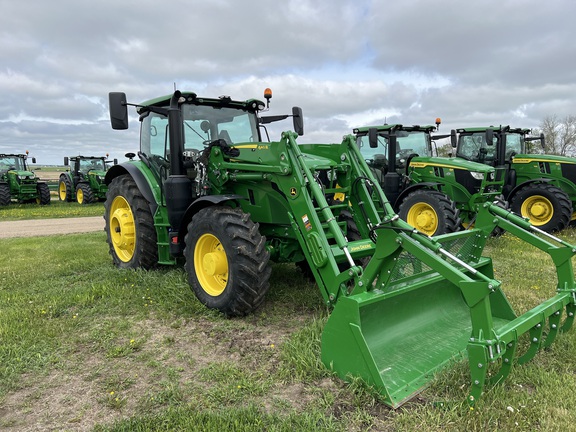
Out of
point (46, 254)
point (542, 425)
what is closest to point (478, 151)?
point (542, 425)

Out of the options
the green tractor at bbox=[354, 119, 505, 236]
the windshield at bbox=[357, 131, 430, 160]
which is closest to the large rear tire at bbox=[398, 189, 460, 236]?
the green tractor at bbox=[354, 119, 505, 236]

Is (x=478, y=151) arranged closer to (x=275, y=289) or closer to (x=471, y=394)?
(x=275, y=289)

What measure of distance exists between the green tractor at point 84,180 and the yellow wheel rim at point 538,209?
16.6 m

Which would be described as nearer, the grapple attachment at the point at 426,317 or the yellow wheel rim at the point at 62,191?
the grapple attachment at the point at 426,317

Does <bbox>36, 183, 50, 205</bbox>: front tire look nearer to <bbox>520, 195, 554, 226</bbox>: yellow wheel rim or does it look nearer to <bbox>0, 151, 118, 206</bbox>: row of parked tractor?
<bbox>0, 151, 118, 206</bbox>: row of parked tractor

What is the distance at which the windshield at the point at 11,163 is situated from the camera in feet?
62.2

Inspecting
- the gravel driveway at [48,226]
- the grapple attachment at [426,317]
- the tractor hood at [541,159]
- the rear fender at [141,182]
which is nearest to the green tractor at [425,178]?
the tractor hood at [541,159]

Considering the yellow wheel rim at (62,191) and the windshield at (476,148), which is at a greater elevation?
the windshield at (476,148)

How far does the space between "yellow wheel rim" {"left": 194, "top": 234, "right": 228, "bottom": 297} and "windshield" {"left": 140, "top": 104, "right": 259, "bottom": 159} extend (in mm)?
1368

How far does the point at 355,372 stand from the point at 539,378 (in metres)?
1.33

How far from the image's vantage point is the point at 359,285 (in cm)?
329

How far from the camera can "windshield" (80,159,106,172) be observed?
20.8 meters

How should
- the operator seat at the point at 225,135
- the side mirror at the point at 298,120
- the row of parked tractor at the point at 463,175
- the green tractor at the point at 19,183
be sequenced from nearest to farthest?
the operator seat at the point at 225,135, the side mirror at the point at 298,120, the row of parked tractor at the point at 463,175, the green tractor at the point at 19,183

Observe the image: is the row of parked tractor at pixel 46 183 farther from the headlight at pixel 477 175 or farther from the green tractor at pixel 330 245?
the headlight at pixel 477 175
